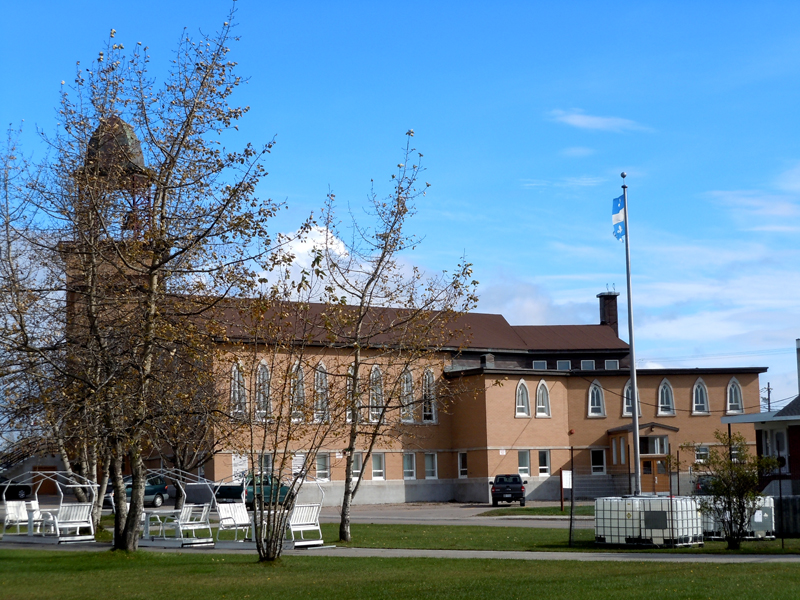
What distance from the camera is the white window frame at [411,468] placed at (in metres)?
57.1

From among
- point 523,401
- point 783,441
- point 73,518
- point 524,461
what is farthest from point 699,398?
point 73,518

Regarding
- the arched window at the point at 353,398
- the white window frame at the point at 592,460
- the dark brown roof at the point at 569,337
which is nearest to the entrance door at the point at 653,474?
the white window frame at the point at 592,460

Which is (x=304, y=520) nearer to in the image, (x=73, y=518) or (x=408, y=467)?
(x=73, y=518)

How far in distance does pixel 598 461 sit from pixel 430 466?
10.8 m

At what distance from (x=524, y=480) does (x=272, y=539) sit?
131ft

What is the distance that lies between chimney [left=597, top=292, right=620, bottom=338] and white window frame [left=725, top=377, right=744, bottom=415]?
59.0ft

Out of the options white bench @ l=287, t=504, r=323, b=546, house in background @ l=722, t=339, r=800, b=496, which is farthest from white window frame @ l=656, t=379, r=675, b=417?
white bench @ l=287, t=504, r=323, b=546

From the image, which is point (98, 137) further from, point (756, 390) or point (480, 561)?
point (756, 390)

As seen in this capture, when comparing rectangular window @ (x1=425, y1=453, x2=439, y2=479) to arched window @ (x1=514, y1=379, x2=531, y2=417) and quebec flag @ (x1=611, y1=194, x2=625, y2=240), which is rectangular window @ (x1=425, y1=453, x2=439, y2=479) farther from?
quebec flag @ (x1=611, y1=194, x2=625, y2=240)

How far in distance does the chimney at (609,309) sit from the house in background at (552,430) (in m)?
18.2

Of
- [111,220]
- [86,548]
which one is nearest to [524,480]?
[86,548]

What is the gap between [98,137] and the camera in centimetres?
1772

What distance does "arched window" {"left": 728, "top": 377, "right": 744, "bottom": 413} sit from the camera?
194ft

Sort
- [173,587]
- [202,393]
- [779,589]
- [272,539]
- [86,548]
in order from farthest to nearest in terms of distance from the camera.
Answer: [86,548] < [202,393] < [272,539] < [173,587] < [779,589]
